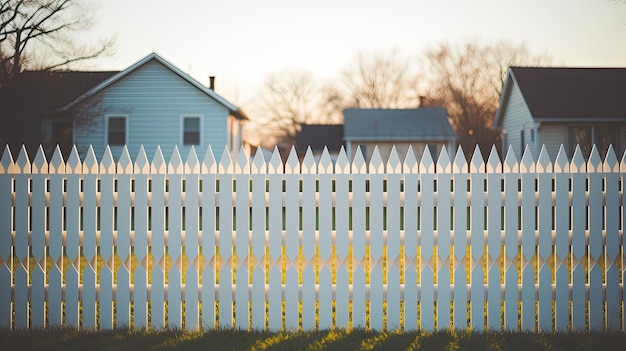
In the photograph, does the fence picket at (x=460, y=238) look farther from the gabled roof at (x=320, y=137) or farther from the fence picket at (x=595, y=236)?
the gabled roof at (x=320, y=137)

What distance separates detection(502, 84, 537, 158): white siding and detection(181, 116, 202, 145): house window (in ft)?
51.7

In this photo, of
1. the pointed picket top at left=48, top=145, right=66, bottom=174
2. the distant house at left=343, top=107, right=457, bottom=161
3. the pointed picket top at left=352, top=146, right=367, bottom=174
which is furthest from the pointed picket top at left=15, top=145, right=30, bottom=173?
the distant house at left=343, top=107, right=457, bottom=161

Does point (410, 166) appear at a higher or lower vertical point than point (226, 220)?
higher

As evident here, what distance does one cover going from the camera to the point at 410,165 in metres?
4.90

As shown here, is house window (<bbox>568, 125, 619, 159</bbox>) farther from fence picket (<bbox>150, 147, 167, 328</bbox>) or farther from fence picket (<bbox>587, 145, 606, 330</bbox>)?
fence picket (<bbox>150, 147, 167, 328</bbox>)

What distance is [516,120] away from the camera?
28625 millimetres

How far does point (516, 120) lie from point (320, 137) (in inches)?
603

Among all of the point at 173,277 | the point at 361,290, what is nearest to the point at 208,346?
the point at 173,277

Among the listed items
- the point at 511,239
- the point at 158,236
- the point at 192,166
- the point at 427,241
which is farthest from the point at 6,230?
the point at 511,239

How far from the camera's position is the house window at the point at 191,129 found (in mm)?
24438

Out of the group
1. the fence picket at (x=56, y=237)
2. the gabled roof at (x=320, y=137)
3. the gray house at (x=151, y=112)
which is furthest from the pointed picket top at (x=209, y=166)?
the gabled roof at (x=320, y=137)

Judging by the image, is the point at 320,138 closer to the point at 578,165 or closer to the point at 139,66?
the point at 139,66

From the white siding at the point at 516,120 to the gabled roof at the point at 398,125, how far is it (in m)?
3.34

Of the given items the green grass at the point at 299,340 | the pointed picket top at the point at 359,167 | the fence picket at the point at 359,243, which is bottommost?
the green grass at the point at 299,340
